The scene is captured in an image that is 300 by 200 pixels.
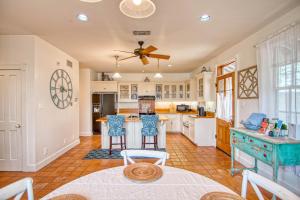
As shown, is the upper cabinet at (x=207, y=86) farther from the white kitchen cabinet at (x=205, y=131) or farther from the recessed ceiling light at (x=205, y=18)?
the recessed ceiling light at (x=205, y=18)

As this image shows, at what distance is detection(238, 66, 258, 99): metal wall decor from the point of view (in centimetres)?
310

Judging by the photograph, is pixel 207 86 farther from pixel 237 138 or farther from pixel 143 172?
pixel 143 172

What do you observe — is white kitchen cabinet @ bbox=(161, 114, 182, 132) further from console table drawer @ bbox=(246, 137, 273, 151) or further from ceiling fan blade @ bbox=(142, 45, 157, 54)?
console table drawer @ bbox=(246, 137, 273, 151)

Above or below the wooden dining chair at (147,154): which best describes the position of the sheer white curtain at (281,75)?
above

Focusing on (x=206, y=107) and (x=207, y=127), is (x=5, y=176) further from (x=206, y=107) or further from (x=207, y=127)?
(x=206, y=107)

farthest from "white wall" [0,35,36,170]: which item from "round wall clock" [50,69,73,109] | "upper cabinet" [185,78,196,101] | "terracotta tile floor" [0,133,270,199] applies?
"upper cabinet" [185,78,196,101]

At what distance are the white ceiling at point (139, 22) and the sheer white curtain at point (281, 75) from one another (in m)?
0.42

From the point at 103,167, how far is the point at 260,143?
2.81 m

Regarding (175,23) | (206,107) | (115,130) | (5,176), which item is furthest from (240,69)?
(5,176)

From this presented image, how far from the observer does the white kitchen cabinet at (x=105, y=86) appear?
21.8ft

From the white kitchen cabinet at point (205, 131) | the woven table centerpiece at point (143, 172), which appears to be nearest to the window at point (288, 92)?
the woven table centerpiece at point (143, 172)

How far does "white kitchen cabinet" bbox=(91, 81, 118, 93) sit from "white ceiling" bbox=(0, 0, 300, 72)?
280 centimetres

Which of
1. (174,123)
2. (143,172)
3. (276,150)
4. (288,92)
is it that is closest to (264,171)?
(276,150)

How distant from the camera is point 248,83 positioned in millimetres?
3295
